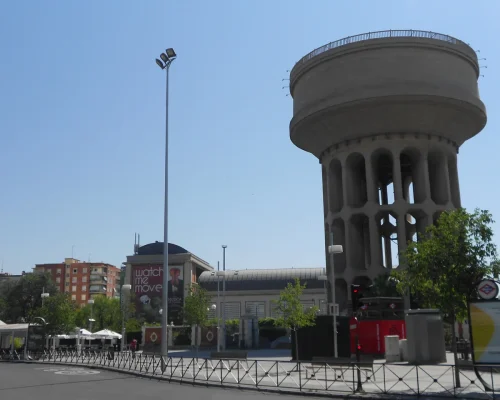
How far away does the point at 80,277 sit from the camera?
13100 centimetres

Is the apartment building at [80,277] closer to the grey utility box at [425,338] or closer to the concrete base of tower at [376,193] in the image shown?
the concrete base of tower at [376,193]

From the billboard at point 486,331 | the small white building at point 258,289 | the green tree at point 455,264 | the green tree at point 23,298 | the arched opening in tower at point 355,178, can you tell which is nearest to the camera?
the billboard at point 486,331

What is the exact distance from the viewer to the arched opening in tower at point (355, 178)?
53719 mm

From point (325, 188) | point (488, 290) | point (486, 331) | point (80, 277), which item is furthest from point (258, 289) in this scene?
point (486, 331)

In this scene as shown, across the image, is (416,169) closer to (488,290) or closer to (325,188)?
(325,188)

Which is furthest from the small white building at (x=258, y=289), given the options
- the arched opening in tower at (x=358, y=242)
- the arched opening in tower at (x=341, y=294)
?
the arched opening in tower at (x=341, y=294)

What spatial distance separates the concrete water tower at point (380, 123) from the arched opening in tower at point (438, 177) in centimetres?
10

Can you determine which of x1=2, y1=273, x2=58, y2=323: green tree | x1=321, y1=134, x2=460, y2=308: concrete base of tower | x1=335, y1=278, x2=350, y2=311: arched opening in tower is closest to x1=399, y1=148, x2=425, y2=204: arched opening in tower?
x1=321, y1=134, x2=460, y2=308: concrete base of tower

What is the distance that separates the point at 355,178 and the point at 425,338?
2976cm

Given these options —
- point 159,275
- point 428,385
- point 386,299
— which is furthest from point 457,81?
point 159,275

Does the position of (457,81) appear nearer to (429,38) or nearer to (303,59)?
(429,38)

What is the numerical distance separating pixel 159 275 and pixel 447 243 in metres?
71.8

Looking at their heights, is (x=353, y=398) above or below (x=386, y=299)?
below

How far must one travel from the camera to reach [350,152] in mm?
52750
